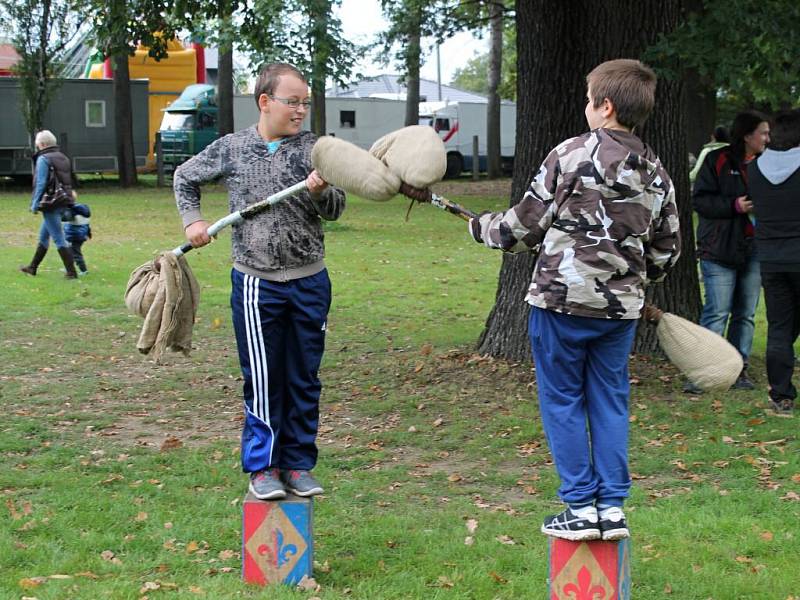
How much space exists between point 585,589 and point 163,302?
2.08 m

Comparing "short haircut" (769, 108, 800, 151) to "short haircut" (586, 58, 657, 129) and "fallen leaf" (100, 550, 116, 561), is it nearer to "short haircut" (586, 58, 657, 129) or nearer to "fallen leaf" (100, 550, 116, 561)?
"short haircut" (586, 58, 657, 129)

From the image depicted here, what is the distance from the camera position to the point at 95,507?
18.4 feet

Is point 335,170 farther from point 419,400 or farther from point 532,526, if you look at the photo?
point 419,400

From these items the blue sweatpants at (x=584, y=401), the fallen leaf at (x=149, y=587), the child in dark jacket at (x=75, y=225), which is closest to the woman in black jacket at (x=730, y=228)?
the blue sweatpants at (x=584, y=401)

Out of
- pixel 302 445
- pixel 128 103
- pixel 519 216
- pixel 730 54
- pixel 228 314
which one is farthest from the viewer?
pixel 128 103

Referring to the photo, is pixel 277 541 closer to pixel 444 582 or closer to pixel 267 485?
pixel 267 485

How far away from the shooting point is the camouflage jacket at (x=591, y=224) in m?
3.94

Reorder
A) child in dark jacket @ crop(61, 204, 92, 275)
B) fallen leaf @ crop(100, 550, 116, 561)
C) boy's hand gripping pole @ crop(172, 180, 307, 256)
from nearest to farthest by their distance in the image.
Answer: boy's hand gripping pole @ crop(172, 180, 307, 256), fallen leaf @ crop(100, 550, 116, 561), child in dark jacket @ crop(61, 204, 92, 275)

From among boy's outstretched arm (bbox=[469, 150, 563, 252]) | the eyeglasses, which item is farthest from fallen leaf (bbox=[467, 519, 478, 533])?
the eyeglasses

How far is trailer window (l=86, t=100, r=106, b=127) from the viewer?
32906mm

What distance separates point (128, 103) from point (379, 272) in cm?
1868

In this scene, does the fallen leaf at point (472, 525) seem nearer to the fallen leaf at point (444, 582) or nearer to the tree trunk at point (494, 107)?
the fallen leaf at point (444, 582)

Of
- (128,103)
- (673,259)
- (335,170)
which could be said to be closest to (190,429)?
(335,170)

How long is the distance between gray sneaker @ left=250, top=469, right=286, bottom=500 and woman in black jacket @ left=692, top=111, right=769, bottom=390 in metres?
4.36
